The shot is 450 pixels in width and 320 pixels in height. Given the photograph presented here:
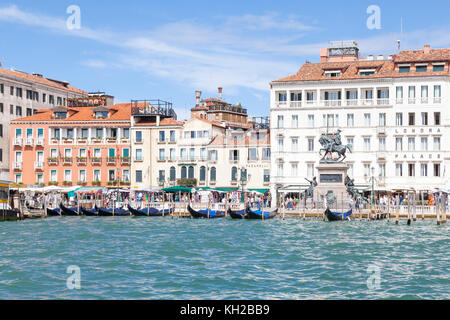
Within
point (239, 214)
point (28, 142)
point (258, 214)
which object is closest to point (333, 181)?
point (258, 214)

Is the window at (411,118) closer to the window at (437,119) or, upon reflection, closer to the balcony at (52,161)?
the window at (437,119)

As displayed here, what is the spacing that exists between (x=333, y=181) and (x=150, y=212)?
13292mm

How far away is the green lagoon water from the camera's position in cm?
1709

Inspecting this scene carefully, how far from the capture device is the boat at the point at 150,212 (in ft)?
161

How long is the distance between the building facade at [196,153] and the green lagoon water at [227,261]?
18.3m

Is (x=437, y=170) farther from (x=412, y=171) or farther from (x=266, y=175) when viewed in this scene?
(x=266, y=175)

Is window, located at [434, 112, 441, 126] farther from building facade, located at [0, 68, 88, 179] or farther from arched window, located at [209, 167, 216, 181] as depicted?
building facade, located at [0, 68, 88, 179]

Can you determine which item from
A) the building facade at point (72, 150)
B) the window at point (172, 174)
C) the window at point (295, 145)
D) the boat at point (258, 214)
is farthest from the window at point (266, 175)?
the building facade at point (72, 150)

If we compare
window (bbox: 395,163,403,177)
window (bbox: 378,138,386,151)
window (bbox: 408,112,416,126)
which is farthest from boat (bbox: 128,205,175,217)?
window (bbox: 408,112,416,126)

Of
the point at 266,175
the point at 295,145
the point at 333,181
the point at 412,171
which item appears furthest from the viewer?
the point at 266,175

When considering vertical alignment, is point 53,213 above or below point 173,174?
below

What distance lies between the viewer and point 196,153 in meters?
58.3
